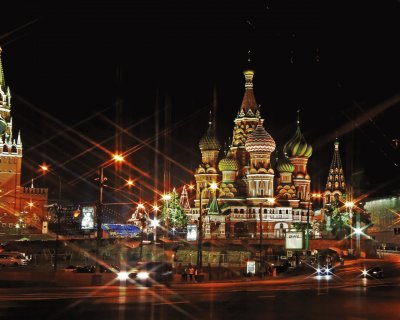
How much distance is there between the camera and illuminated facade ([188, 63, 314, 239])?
10694 cm

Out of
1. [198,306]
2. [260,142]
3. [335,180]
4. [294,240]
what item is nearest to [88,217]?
[294,240]

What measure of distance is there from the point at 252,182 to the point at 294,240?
55008 mm

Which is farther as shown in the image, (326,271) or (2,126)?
(2,126)

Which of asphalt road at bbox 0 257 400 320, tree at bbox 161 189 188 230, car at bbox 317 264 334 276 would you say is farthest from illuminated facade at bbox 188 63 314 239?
asphalt road at bbox 0 257 400 320

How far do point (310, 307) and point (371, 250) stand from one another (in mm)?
61622

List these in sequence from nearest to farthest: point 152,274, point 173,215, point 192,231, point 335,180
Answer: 1. point 152,274
2. point 192,231
3. point 173,215
4. point 335,180

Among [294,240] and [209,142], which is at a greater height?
[209,142]

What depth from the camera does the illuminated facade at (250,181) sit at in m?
107

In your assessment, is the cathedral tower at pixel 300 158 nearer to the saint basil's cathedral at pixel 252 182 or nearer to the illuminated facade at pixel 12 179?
the saint basil's cathedral at pixel 252 182

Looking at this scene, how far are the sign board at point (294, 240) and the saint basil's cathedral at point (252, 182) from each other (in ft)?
143

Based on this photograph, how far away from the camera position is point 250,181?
110 meters

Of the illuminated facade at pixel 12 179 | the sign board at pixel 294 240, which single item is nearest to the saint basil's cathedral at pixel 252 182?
the illuminated facade at pixel 12 179

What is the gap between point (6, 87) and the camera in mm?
144875

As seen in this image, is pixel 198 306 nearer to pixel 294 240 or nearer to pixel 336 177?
pixel 294 240
